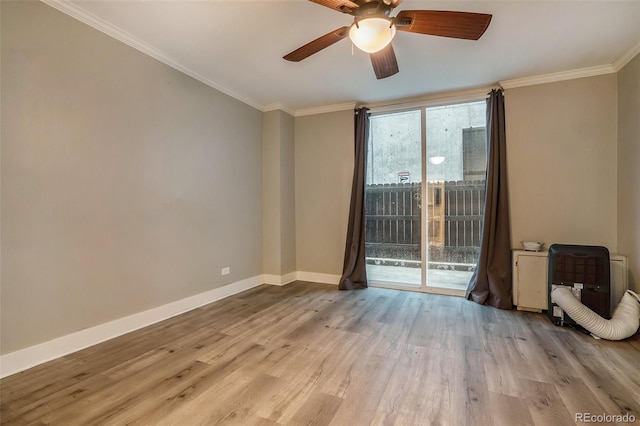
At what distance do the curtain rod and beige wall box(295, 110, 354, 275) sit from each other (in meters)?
0.42

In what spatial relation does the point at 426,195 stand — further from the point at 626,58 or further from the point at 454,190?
the point at 626,58

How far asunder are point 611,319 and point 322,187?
3.60 m

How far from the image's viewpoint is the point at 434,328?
2840mm

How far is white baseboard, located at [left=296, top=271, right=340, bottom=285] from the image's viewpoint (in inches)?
178

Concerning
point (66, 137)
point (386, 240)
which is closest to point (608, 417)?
point (386, 240)

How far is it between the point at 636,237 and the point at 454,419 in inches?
113

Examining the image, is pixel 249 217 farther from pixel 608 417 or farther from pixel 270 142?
pixel 608 417

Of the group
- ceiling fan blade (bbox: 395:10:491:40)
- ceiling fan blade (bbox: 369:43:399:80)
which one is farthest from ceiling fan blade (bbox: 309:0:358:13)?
ceiling fan blade (bbox: 369:43:399:80)

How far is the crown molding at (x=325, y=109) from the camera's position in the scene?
4413mm

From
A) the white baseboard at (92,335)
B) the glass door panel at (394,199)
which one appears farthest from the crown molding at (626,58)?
the white baseboard at (92,335)

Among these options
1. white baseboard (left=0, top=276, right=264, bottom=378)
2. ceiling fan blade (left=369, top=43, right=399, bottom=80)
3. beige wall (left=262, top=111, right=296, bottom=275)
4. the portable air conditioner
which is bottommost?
white baseboard (left=0, top=276, right=264, bottom=378)

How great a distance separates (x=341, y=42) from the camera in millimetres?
2719

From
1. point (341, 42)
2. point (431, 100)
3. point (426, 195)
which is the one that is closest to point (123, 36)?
point (341, 42)

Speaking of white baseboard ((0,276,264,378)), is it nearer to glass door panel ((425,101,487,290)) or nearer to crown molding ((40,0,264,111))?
crown molding ((40,0,264,111))
